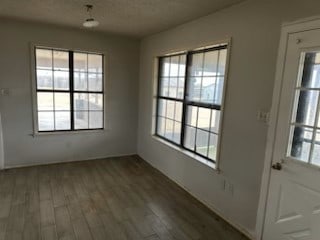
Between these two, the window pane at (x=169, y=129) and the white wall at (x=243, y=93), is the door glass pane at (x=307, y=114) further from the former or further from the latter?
the window pane at (x=169, y=129)

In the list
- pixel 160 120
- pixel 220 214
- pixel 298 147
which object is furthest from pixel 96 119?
pixel 298 147

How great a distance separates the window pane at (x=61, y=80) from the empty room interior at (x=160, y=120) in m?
0.02

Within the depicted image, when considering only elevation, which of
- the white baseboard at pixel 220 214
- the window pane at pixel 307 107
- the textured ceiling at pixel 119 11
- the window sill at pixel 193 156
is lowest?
the white baseboard at pixel 220 214

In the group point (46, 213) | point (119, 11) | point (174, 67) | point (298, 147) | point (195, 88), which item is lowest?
point (46, 213)

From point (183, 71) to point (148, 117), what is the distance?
1357 mm

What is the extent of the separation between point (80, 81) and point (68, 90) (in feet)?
0.94

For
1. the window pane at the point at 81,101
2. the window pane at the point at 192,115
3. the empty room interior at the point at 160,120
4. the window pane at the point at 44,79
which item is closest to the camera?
the empty room interior at the point at 160,120

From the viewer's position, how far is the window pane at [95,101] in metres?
4.64

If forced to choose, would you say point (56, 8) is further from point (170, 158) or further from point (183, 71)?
point (170, 158)

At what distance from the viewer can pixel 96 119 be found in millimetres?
4773

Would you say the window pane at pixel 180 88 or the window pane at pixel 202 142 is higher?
the window pane at pixel 180 88

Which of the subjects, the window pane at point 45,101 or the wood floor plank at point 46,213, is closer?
the wood floor plank at point 46,213

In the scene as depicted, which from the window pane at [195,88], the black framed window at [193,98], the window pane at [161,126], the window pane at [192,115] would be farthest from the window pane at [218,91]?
the window pane at [161,126]

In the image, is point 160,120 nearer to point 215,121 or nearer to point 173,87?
point 173,87
